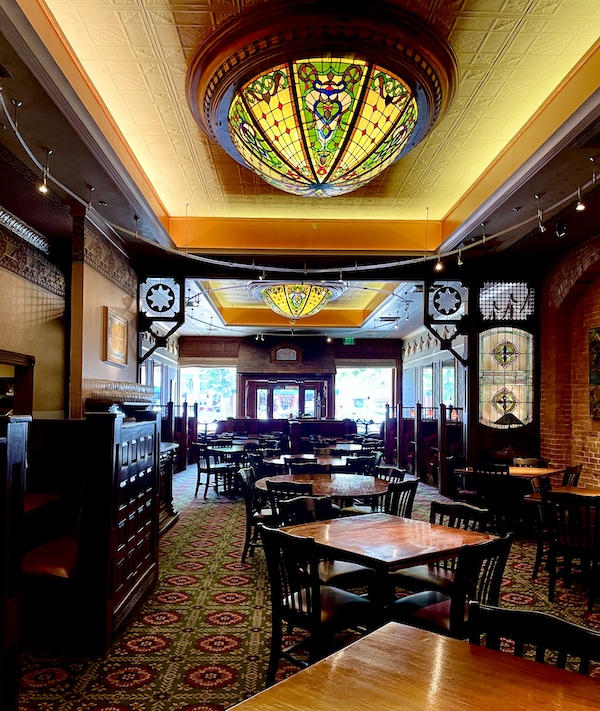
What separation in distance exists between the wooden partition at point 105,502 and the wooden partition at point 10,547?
1456 mm

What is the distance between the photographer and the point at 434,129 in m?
5.38

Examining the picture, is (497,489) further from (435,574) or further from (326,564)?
(326,564)

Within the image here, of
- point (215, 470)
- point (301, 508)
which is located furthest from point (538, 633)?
point (215, 470)

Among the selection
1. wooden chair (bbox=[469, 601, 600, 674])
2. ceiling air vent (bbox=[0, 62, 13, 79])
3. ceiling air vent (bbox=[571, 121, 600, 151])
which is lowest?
wooden chair (bbox=[469, 601, 600, 674])

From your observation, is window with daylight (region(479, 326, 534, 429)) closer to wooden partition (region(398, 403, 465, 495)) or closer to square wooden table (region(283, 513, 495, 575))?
wooden partition (region(398, 403, 465, 495))

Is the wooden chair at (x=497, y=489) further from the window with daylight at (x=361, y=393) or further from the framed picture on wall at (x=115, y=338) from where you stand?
the window with daylight at (x=361, y=393)

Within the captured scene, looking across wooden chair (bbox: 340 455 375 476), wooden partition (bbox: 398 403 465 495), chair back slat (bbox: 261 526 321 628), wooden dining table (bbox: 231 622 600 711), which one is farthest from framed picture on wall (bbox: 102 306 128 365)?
wooden dining table (bbox: 231 622 600 711)

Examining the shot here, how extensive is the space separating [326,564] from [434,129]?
3936 mm

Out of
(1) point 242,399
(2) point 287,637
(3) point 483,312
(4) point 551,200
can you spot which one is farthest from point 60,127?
(1) point 242,399

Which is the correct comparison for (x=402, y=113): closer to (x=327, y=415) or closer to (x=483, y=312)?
(x=483, y=312)

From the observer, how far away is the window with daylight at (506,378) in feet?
27.8

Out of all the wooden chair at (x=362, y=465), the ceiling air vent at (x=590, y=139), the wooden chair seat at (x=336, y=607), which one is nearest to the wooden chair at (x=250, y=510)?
the wooden chair at (x=362, y=465)

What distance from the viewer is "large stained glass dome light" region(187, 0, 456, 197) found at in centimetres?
331

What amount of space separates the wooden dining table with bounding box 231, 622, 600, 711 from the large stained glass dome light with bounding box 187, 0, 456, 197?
9.42 feet
